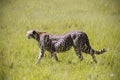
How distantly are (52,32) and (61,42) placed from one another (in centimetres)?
8

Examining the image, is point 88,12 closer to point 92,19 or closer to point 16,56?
point 92,19

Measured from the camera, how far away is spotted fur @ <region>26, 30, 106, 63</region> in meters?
3.40

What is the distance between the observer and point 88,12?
11.4 ft

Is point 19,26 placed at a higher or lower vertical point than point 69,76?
higher

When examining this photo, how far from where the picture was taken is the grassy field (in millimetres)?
3420

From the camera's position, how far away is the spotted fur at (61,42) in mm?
3404

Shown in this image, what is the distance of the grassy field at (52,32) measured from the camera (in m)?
3.42

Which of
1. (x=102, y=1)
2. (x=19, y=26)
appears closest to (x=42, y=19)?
(x=19, y=26)

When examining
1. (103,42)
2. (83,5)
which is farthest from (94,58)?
(83,5)

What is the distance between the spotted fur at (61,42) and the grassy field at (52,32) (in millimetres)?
→ 25

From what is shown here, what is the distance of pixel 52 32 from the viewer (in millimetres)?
3410

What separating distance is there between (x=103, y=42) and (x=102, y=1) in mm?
240

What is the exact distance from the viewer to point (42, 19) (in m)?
3.46

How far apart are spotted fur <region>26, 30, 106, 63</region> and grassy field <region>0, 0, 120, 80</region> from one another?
25 mm
